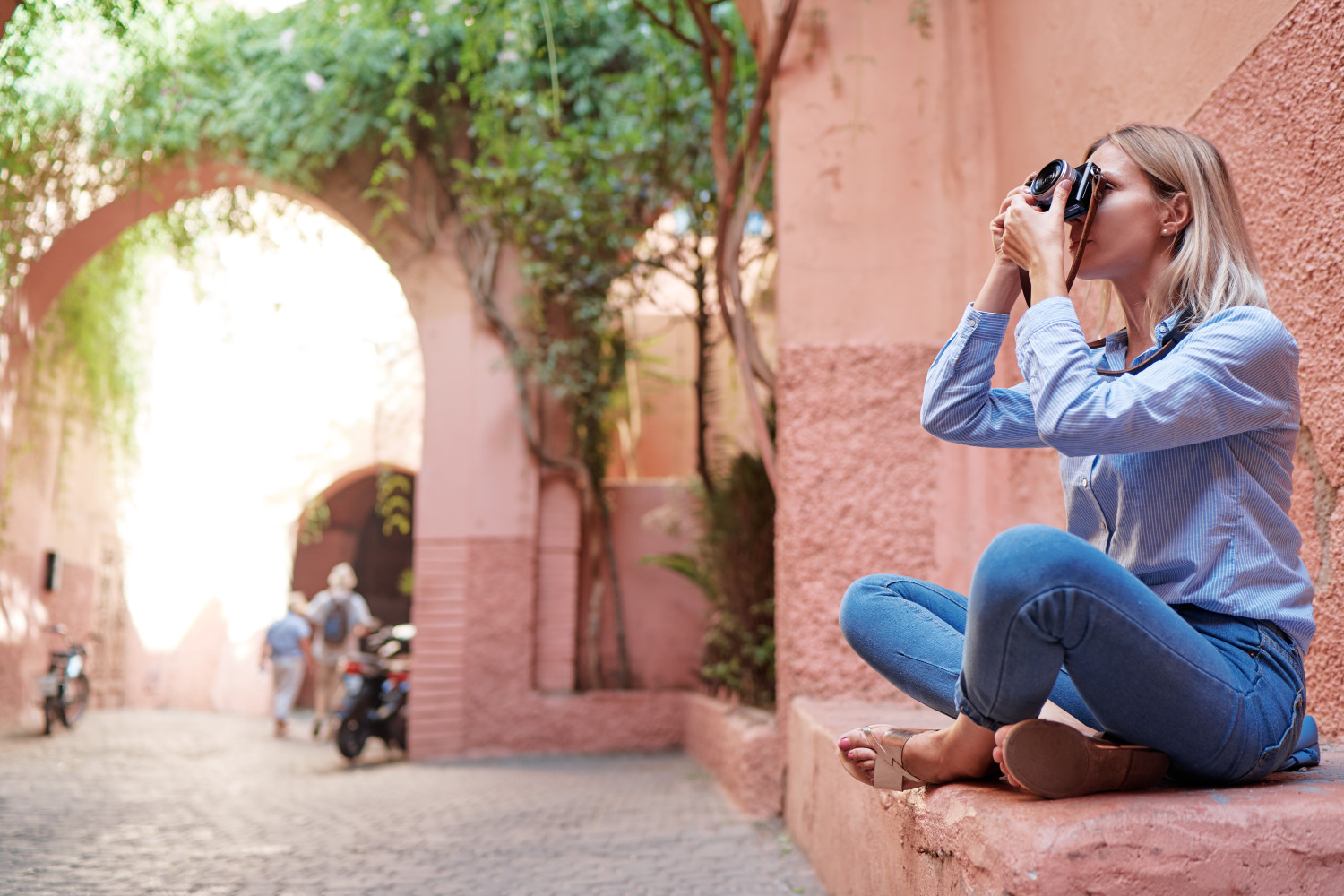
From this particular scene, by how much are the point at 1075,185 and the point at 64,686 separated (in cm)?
831

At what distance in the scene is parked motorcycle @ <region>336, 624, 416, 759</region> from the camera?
6.70 m

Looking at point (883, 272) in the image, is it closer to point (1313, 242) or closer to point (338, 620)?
point (1313, 242)

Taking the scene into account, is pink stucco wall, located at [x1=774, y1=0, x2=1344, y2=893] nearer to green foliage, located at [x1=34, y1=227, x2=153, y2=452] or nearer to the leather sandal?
the leather sandal

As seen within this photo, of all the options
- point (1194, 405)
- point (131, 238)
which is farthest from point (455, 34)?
point (1194, 405)

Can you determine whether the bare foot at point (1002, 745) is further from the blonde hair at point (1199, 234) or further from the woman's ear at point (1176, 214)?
the woman's ear at point (1176, 214)

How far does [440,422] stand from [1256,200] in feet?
18.7

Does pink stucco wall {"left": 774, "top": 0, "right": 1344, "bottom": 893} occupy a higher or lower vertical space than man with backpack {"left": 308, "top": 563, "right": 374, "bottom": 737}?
higher

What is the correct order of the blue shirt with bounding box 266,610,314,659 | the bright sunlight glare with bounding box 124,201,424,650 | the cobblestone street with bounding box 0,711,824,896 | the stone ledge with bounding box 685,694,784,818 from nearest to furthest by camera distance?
1. the cobblestone street with bounding box 0,711,824,896
2. the stone ledge with bounding box 685,694,784,818
3. the blue shirt with bounding box 266,610,314,659
4. the bright sunlight glare with bounding box 124,201,424,650

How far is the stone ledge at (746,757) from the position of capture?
3795mm

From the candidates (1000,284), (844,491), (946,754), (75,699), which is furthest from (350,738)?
(1000,284)

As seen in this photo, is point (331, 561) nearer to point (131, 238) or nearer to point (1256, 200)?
point (131, 238)

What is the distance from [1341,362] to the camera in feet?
6.16

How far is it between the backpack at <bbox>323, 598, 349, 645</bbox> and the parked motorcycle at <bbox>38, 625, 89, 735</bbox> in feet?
6.29

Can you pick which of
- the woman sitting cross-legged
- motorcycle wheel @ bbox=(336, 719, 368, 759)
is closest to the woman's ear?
the woman sitting cross-legged
